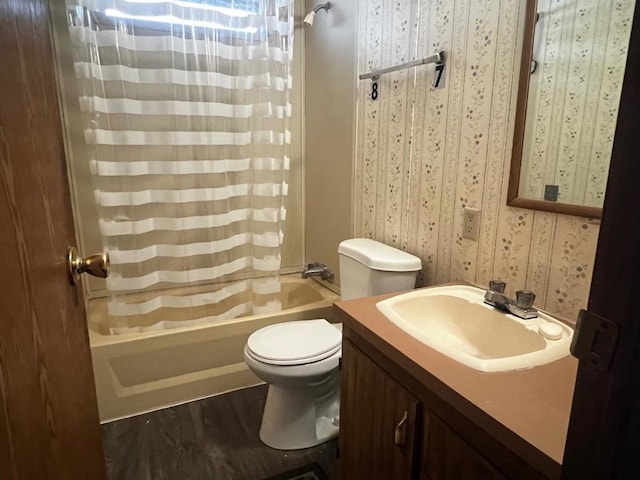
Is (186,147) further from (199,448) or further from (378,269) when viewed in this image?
(199,448)

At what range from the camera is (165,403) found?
80.3 inches

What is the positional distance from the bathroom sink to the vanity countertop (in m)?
0.03

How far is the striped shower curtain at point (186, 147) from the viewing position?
74.8 inches

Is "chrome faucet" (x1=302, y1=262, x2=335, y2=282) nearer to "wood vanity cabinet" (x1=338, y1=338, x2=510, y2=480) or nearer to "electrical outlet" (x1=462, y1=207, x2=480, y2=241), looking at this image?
"electrical outlet" (x1=462, y1=207, x2=480, y2=241)

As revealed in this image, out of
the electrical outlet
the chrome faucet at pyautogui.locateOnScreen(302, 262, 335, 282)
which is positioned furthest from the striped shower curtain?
the electrical outlet

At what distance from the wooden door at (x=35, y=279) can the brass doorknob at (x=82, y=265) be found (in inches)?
1.0

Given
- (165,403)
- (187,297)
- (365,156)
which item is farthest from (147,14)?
(165,403)

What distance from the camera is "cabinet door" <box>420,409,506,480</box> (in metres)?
0.76

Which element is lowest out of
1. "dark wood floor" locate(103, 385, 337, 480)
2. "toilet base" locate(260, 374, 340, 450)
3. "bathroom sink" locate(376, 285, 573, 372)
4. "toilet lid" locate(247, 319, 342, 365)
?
"dark wood floor" locate(103, 385, 337, 480)

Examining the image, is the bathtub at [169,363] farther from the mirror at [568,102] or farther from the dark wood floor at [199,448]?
the mirror at [568,102]

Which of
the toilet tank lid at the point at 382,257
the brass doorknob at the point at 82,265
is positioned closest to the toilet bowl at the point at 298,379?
the toilet tank lid at the point at 382,257

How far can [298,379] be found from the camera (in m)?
1.61

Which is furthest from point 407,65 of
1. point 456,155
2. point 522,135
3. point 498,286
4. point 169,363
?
point 169,363

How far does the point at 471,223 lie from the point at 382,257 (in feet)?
1.21
